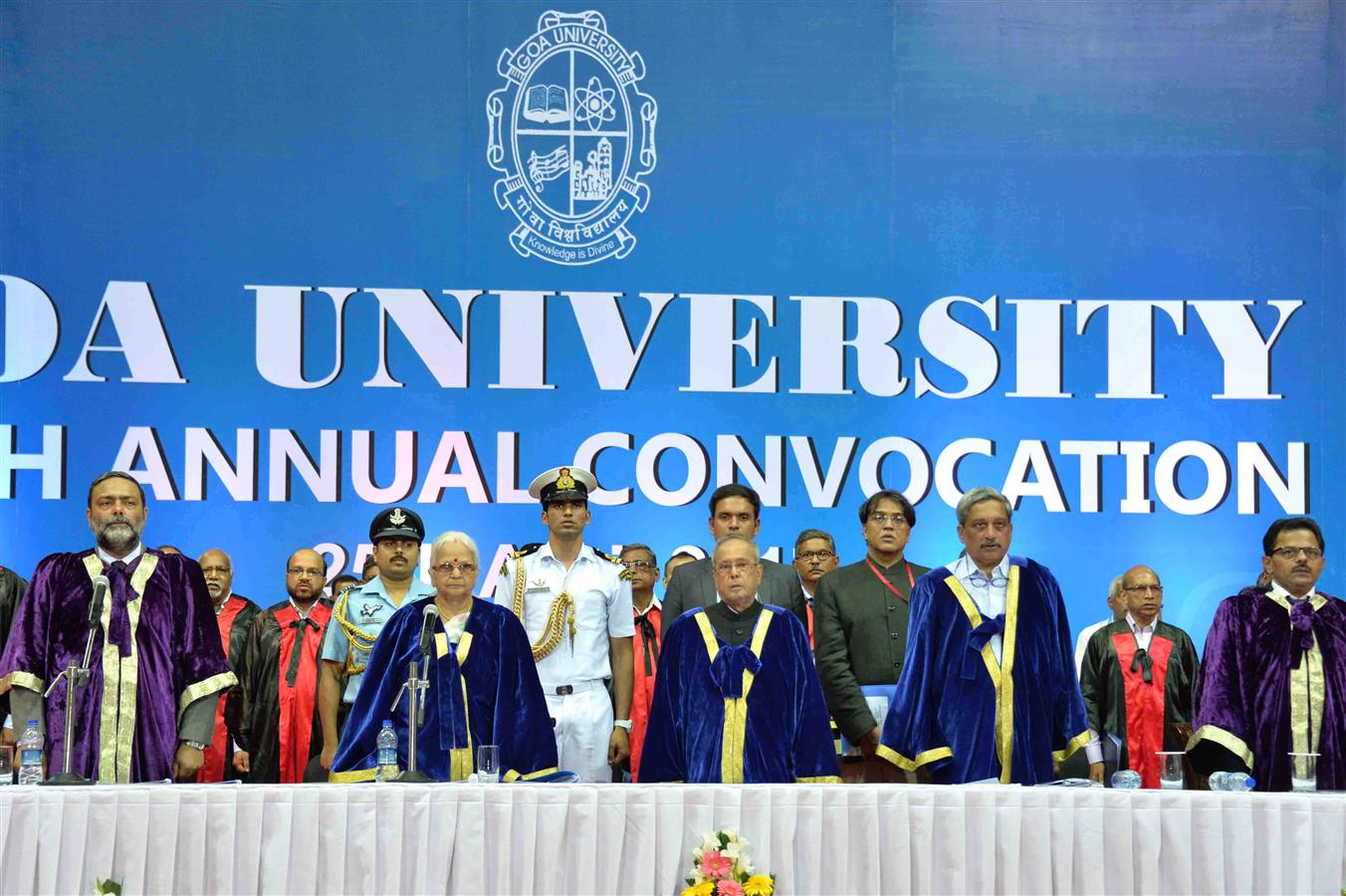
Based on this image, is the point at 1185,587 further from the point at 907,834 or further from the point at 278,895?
the point at 278,895

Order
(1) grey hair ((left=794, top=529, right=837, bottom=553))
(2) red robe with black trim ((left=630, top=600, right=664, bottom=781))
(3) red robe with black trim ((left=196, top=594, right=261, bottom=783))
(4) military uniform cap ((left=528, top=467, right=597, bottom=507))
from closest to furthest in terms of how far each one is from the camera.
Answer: (4) military uniform cap ((left=528, top=467, right=597, bottom=507)), (2) red robe with black trim ((left=630, top=600, right=664, bottom=781)), (3) red robe with black trim ((left=196, top=594, right=261, bottom=783)), (1) grey hair ((left=794, top=529, right=837, bottom=553))

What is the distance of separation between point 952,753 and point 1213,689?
0.87m

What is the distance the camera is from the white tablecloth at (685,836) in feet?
13.3

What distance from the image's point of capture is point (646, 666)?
21.2 feet

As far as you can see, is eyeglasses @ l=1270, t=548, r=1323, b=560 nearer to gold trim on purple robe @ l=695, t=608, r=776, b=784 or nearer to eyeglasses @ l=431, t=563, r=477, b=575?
gold trim on purple robe @ l=695, t=608, r=776, b=784

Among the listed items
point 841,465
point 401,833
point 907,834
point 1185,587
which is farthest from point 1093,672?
point 401,833

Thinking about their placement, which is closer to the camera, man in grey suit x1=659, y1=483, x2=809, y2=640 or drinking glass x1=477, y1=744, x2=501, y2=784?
drinking glass x1=477, y1=744, x2=501, y2=784

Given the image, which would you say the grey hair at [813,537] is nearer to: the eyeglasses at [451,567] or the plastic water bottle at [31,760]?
the eyeglasses at [451,567]

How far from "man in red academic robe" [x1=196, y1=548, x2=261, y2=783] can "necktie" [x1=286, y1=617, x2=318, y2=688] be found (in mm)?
214

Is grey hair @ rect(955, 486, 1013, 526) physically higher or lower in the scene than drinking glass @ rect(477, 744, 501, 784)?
higher

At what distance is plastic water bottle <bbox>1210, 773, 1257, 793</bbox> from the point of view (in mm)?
4324

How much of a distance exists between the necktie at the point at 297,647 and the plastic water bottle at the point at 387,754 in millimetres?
1979

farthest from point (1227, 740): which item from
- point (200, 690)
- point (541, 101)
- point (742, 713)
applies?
point (541, 101)

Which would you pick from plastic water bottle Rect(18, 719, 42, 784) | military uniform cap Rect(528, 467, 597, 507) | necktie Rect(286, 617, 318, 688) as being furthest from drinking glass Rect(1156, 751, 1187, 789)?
necktie Rect(286, 617, 318, 688)
